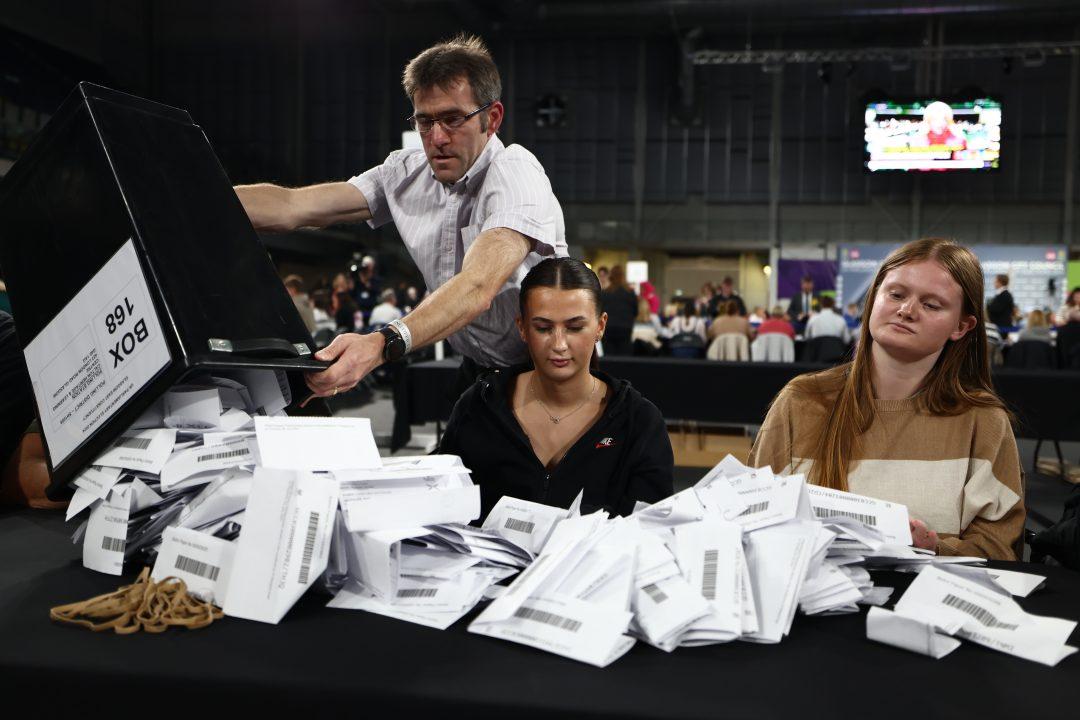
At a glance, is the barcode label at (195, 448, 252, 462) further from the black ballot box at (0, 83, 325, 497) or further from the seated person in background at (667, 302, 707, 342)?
the seated person in background at (667, 302, 707, 342)

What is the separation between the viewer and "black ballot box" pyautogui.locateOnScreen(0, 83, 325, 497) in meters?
0.91

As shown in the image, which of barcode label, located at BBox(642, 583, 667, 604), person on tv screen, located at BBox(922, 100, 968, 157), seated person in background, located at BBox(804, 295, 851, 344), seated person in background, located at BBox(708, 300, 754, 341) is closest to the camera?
barcode label, located at BBox(642, 583, 667, 604)

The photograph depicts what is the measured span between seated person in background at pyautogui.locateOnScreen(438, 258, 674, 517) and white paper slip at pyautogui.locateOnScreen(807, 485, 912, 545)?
0.58 metres

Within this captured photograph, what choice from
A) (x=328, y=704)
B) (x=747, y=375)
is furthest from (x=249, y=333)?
(x=747, y=375)

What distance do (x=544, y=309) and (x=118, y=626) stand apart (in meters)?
0.93

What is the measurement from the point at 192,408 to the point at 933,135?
40.6ft

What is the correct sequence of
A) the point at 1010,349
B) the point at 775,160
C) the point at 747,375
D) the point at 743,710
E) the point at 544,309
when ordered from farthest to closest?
1. the point at 775,160
2. the point at 1010,349
3. the point at 747,375
4. the point at 544,309
5. the point at 743,710

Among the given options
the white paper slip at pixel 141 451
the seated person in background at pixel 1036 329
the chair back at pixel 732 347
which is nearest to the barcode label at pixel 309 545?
the white paper slip at pixel 141 451

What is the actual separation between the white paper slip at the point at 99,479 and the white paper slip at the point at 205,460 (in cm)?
6

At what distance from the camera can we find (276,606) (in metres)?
0.80

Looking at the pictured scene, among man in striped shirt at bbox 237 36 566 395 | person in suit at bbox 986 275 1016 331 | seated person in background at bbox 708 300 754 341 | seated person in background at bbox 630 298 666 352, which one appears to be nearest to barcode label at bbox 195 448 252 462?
man in striped shirt at bbox 237 36 566 395

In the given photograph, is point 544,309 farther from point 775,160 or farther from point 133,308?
point 775,160

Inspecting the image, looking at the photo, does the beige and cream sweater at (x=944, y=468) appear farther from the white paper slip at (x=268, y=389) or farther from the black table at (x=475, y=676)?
the white paper slip at (x=268, y=389)

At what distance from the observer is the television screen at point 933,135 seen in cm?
1135
